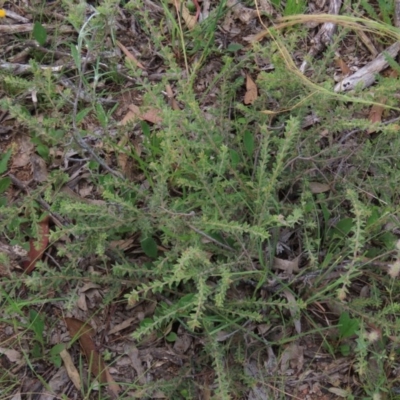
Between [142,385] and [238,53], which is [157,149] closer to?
[238,53]

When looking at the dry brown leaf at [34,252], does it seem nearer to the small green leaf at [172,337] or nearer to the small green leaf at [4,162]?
the small green leaf at [4,162]

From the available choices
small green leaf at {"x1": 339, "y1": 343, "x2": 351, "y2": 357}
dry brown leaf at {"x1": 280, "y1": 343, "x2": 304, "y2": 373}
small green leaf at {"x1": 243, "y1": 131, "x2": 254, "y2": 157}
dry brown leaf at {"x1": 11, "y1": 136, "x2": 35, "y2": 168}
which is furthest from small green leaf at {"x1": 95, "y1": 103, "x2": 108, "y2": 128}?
small green leaf at {"x1": 339, "y1": 343, "x2": 351, "y2": 357}

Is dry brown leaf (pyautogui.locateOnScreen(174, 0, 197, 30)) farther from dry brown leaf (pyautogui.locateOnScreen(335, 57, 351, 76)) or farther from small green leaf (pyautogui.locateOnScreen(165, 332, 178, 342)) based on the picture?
small green leaf (pyautogui.locateOnScreen(165, 332, 178, 342))

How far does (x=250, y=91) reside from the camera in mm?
3008

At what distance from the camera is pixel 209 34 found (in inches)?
120

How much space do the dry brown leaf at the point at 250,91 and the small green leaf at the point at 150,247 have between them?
0.98 metres

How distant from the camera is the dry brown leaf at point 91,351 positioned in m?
2.45

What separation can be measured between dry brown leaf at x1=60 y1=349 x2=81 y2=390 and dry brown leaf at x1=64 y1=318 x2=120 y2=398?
0.07 m

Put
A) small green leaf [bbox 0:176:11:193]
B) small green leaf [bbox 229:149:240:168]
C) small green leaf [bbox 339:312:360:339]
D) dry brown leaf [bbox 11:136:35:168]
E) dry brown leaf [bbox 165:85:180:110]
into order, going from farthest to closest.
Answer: dry brown leaf [bbox 165:85:180:110]
dry brown leaf [bbox 11:136:35:168]
small green leaf [bbox 0:176:11:193]
small green leaf [bbox 229:149:240:168]
small green leaf [bbox 339:312:360:339]

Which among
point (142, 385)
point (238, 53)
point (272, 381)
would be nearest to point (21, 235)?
point (142, 385)

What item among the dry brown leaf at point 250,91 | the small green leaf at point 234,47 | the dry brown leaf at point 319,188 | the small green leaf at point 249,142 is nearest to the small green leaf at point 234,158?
the small green leaf at point 249,142

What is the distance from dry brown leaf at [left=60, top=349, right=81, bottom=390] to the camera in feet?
8.04

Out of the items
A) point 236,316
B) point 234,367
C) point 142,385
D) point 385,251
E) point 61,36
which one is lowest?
point 142,385

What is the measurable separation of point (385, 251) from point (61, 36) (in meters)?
2.08
